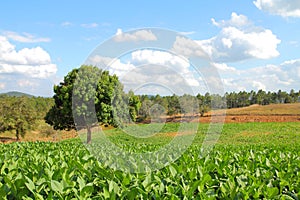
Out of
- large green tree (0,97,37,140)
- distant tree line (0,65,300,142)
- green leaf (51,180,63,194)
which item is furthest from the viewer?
large green tree (0,97,37,140)

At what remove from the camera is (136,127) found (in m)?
13.7

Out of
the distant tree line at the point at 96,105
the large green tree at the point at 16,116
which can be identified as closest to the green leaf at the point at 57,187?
the distant tree line at the point at 96,105

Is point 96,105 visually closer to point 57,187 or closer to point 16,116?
point 57,187

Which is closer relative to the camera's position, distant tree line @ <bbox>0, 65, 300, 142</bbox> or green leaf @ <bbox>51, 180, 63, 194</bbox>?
green leaf @ <bbox>51, 180, 63, 194</bbox>

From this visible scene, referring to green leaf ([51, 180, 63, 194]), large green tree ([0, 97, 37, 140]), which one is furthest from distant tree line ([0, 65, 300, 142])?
green leaf ([51, 180, 63, 194])

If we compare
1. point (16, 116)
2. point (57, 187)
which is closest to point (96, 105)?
point (57, 187)

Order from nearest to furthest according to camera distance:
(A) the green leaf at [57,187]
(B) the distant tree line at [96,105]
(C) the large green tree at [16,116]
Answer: (A) the green leaf at [57,187] < (B) the distant tree line at [96,105] < (C) the large green tree at [16,116]

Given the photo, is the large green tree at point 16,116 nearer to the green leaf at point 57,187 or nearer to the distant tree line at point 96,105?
the distant tree line at point 96,105

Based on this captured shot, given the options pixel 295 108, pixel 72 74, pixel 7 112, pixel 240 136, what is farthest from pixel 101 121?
pixel 295 108

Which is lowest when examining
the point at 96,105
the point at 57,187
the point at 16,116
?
the point at 57,187

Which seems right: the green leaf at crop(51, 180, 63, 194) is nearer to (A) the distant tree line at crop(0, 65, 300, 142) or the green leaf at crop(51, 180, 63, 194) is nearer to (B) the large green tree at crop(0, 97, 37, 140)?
(A) the distant tree line at crop(0, 65, 300, 142)

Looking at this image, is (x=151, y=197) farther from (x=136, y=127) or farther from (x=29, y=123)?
(x=29, y=123)

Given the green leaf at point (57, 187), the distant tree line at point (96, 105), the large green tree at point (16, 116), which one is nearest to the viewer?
the green leaf at point (57, 187)

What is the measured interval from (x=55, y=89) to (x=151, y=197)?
97.8 feet
